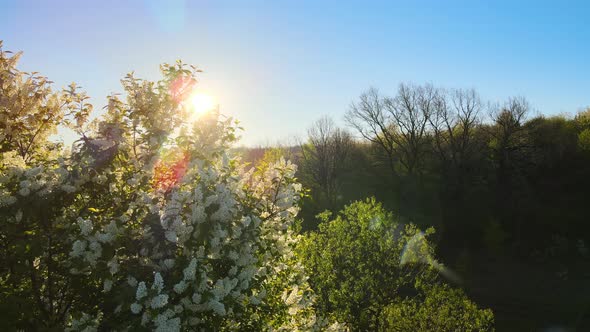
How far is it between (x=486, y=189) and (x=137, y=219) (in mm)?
52324

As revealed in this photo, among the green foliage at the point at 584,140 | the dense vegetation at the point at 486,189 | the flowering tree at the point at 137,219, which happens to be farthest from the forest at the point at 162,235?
the green foliage at the point at 584,140

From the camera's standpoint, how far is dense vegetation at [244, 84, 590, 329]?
37594 mm

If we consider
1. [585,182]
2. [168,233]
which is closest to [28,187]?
[168,233]

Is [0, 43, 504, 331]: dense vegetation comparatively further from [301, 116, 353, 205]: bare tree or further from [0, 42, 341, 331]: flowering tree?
[301, 116, 353, 205]: bare tree

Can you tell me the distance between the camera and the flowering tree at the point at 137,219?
20.5 ft

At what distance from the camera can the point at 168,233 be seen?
6.26m

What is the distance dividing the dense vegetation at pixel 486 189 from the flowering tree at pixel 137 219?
28809mm

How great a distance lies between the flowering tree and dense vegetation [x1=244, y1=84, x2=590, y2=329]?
2881cm


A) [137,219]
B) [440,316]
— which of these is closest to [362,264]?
[440,316]

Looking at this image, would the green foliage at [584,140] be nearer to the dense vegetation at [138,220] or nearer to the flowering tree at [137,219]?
the dense vegetation at [138,220]

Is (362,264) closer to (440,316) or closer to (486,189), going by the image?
(440,316)

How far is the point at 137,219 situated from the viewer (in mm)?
7191

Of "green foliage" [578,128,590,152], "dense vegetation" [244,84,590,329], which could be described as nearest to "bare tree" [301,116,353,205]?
"dense vegetation" [244,84,590,329]

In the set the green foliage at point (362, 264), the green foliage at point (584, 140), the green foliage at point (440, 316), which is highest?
the green foliage at point (584, 140)
